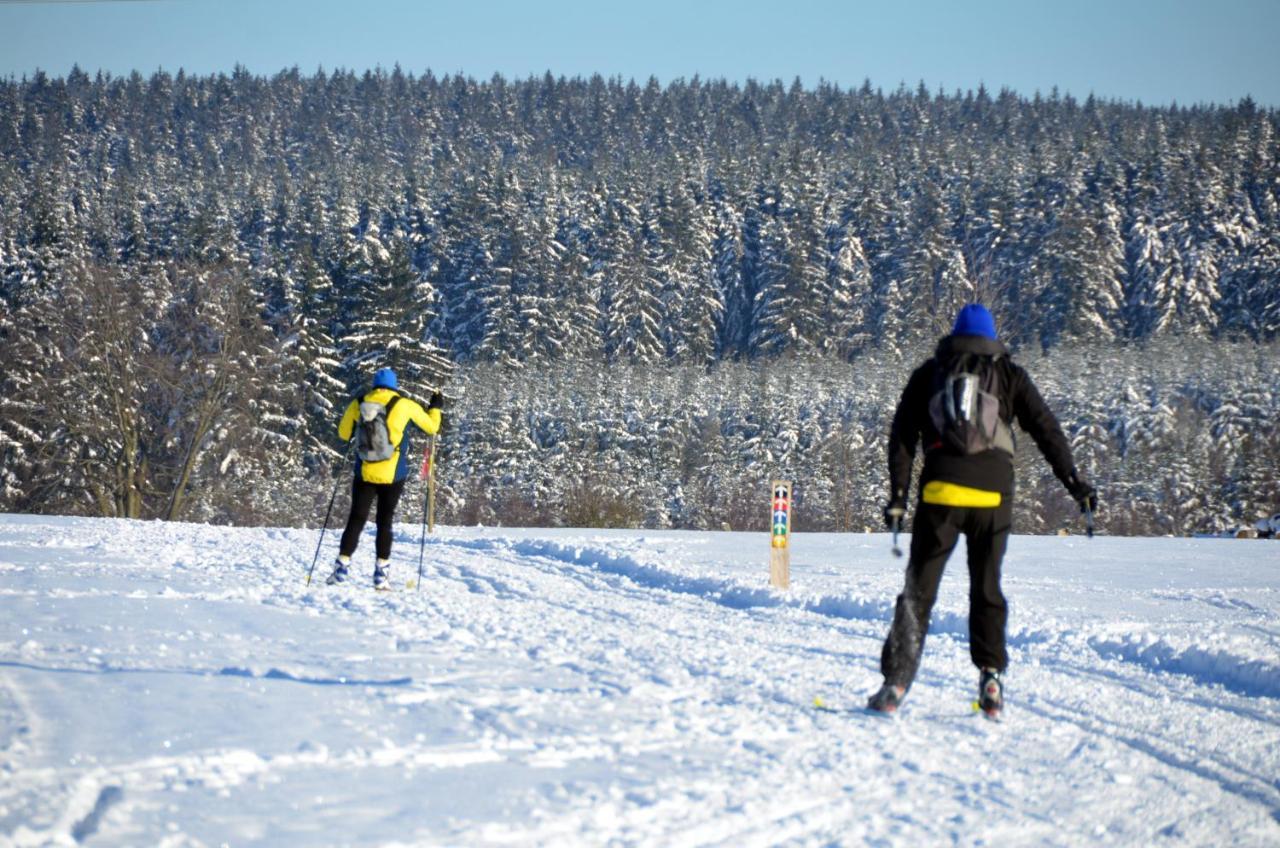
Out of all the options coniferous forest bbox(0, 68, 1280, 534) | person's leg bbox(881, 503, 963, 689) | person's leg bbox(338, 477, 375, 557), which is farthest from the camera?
coniferous forest bbox(0, 68, 1280, 534)

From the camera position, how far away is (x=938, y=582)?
5414 millimetres

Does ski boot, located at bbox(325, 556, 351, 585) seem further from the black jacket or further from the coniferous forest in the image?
the coniferous forest

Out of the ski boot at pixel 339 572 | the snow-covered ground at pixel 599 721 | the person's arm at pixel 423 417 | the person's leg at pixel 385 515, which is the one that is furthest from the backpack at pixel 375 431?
the snow-covered ground at pixel 599 721

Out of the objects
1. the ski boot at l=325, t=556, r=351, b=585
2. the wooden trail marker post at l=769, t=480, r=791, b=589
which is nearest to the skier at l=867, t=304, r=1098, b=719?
the wooden trail marker post at l=769, t=480, r=791, b=589

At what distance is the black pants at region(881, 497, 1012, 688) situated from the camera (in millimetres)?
5391

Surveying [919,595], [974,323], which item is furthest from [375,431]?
[974,323]

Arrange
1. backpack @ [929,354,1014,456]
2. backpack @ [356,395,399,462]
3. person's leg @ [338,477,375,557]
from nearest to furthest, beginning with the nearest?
backpack @ [929,354,1014,456] < backpack @ [356,395,399,462] < person's leg @ [338,477,375,557]

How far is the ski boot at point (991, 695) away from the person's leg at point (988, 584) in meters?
0.04

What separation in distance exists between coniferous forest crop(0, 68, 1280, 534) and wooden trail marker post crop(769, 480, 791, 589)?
15506mm

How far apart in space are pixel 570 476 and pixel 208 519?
12.6m

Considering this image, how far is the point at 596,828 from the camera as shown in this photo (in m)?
3.50

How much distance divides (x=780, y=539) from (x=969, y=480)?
611cm

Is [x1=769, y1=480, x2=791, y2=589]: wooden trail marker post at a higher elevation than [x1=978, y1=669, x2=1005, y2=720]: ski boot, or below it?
higher

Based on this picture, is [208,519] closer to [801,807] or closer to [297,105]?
[801,807]
